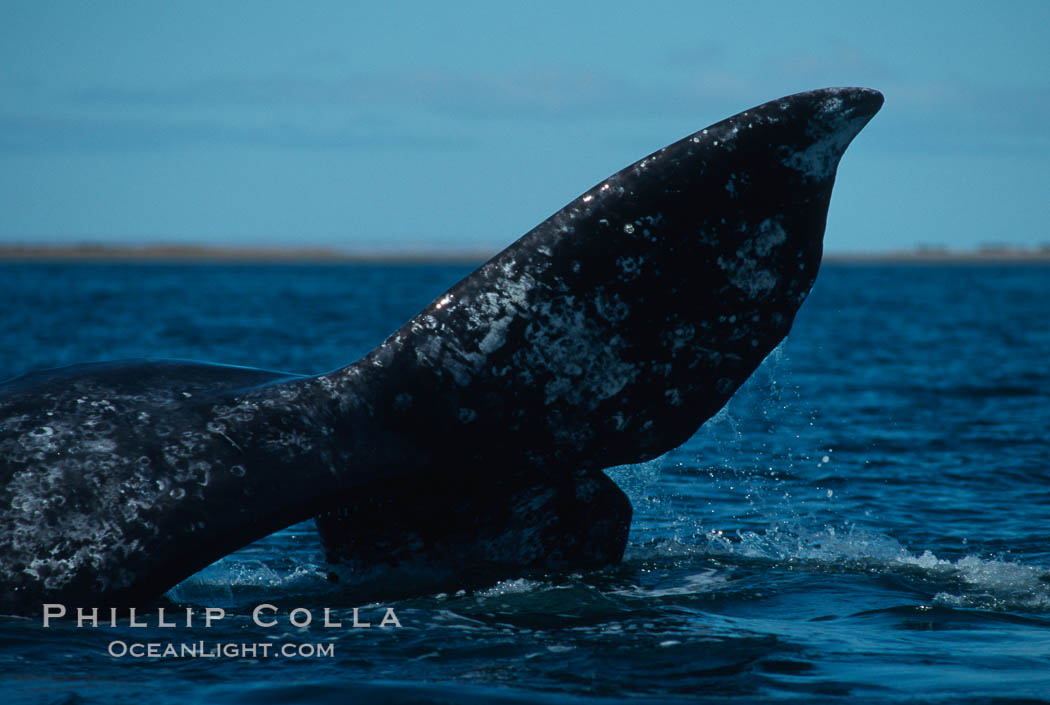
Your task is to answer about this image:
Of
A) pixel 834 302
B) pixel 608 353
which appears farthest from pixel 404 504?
pixel 834 302

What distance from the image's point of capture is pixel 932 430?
15172mm

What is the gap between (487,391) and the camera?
5711mm

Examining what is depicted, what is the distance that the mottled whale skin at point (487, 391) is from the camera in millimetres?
5512

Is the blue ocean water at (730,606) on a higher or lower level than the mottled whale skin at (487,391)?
lower

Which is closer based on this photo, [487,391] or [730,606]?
[487,391]

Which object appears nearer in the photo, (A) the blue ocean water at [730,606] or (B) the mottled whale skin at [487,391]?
(A) the blue ocean water at [730,606]

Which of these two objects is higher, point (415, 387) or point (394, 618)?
point (415, 387)

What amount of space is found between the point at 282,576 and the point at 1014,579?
4.45 metres

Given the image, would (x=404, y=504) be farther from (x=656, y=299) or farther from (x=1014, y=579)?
(x=1014, y=579)

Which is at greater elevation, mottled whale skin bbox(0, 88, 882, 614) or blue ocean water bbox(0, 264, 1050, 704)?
mottled whale skin bbox(0, 88, 882, 614)

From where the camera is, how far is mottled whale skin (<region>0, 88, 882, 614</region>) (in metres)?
5.51

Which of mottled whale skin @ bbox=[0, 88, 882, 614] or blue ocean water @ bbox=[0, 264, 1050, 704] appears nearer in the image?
blue ocean water @ bbox=[0, 264, 1050, 704]

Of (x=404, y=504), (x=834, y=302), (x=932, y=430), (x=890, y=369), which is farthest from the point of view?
(x=834, y=302)

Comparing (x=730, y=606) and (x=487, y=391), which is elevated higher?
(x=487, y=391)
